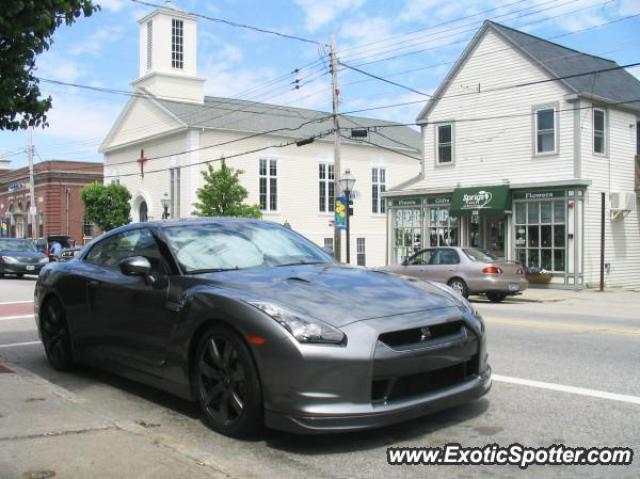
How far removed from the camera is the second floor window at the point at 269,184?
43406mm

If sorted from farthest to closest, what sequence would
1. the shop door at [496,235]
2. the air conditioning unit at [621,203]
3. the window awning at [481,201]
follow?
the shop door at [496,235] → the window awning at [481,201] → the air conditioning unit at [621,203]

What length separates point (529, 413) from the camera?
5148mm

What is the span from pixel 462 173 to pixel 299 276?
72.2 ft

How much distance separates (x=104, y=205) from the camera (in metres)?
46.4

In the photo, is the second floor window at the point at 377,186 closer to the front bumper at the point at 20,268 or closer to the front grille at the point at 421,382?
the front bumper at the point at 20,268

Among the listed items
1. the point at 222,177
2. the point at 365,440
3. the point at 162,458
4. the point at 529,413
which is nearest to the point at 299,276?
the point at 365,440

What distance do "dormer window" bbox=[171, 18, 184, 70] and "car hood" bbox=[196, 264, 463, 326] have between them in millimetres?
44751

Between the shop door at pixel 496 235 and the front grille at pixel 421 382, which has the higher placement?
the shop door at pixel 496 235

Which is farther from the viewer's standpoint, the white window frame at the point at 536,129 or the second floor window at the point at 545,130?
the second floor window at the point at 545,130

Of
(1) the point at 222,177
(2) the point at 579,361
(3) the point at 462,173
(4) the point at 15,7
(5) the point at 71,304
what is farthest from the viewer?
(1) the point at 222,177

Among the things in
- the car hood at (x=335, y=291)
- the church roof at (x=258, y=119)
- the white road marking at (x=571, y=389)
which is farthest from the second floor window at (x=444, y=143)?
the car hood at (x=335, y=291)

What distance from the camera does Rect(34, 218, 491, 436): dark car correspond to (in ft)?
13.5

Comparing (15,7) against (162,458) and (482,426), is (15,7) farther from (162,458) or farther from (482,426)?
(482,426)

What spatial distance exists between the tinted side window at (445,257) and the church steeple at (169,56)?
3219 cm
